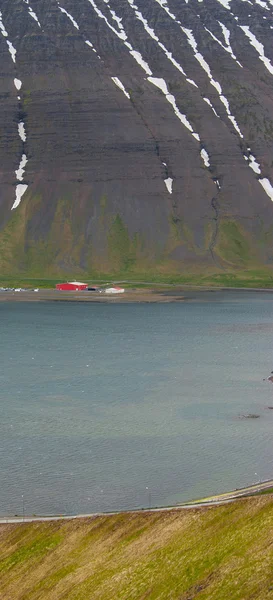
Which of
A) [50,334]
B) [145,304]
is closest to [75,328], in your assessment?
[50,334]

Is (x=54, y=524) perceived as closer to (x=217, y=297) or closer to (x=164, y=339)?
(x=164, y=339)

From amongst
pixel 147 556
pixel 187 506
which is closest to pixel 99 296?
pixel 187 506

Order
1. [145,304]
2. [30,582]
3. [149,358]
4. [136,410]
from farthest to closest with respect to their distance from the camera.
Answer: [145,304] → [149,358] → [136,410] → [30,582]

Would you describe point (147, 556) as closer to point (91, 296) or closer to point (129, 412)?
point (129, 412)

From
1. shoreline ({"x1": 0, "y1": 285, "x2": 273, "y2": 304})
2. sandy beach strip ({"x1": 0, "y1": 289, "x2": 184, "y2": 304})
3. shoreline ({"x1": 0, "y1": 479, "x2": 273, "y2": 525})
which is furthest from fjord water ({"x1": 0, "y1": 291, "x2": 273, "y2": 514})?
sandy beach strip ({"x1": 0, "y1": 289, "x2": 184, "y2": 304})

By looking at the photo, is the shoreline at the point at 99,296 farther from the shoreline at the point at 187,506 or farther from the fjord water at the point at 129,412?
the shoreline at the point at 187,506

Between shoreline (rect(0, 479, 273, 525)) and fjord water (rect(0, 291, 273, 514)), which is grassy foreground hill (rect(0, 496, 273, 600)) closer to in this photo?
shoreline (rect(0, 479, 273, 525))
